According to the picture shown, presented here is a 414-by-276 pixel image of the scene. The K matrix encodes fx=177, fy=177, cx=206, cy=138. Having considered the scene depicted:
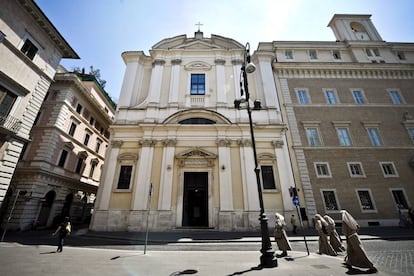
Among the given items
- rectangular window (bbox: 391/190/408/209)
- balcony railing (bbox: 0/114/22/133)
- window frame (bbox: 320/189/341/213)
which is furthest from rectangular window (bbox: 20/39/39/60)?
rectangular window (bbox: 391/190/408/209)

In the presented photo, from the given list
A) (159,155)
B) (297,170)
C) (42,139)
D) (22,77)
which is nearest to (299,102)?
(297,170)

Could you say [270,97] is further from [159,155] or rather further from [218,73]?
[159,155]

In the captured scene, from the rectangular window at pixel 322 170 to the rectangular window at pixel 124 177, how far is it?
622 inches

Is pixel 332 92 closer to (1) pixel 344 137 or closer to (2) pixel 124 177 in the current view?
(1) pixel 344 137

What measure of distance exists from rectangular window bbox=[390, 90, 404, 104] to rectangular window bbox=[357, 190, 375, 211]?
11.6 metres

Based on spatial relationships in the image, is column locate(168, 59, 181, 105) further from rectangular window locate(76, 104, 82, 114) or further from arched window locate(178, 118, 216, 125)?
rectangular window locate(76, 104, 82, 114)

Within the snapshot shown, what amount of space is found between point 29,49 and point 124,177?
11038 mm

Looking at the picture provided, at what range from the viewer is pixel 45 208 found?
51.2ft

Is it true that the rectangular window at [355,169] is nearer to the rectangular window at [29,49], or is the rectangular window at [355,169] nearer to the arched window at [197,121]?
the arched window at [197,121]

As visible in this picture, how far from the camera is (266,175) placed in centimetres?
1455

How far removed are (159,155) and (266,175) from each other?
903 cm

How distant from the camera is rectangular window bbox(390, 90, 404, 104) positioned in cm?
1880

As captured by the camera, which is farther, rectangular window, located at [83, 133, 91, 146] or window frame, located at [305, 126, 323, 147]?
rectangular window, located at [83, 133, 91, 146]

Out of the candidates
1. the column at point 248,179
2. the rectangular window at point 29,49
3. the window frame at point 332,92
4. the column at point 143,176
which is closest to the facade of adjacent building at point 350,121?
the window frame at point 332,92
